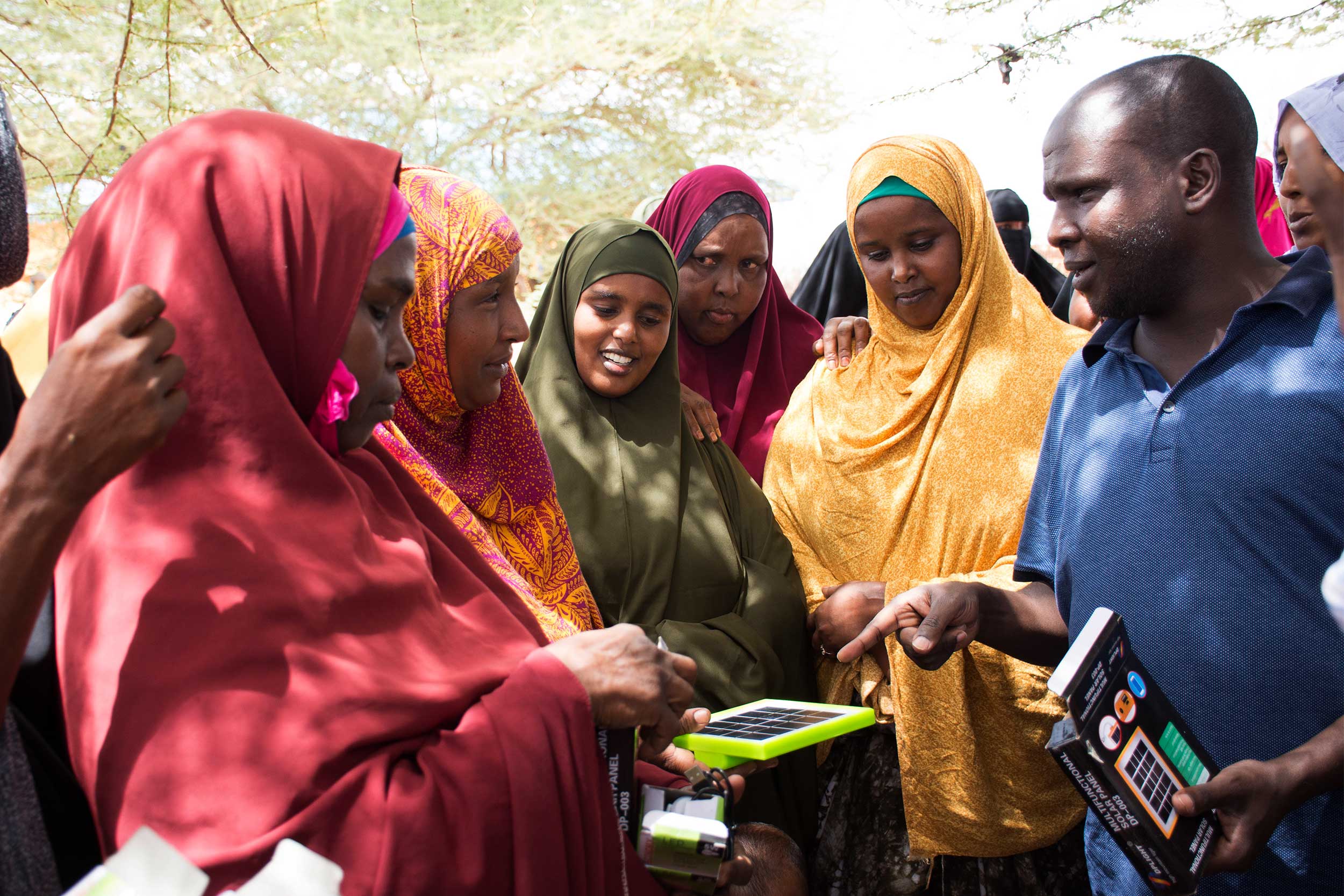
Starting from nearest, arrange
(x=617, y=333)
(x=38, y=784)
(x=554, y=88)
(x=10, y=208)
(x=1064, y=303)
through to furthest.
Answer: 1. (x=38, y=784)
2. (x=10, y=208)
3. (x=617, y=333)
4. (x=1064, y=303)
5. (x=554, y=88)

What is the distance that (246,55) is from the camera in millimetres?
5043

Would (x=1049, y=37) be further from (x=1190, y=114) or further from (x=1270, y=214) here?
(x=1190, y=114)

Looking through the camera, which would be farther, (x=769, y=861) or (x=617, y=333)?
(x=617, y=333)

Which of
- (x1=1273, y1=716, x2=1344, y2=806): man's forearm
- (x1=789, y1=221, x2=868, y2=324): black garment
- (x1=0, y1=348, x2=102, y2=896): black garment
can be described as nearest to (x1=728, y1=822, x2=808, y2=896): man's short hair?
(x1=1273, y1=716, x2=1344, y2=806): man's forearm

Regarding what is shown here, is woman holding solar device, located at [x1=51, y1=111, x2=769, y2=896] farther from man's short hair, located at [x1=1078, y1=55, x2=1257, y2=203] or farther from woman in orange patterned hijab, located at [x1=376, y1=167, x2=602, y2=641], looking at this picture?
man's short hair, located at [x1=1078, y1=55, x2=1257, y2=203]

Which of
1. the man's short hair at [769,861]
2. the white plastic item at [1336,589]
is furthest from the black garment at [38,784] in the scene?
the white plastic item at [1336,589]

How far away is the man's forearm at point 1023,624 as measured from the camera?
2455 millimetres

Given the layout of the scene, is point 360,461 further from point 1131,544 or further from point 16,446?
point 1131,544

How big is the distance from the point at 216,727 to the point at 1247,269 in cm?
205

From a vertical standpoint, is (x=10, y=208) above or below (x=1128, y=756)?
above

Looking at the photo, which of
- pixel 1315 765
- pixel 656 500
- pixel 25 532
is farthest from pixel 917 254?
pixel 25 532

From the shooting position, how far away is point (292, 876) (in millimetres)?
1120

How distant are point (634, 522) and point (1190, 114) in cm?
175

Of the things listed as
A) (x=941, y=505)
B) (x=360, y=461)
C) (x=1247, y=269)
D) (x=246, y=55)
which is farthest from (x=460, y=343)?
(x=246, y=55)
